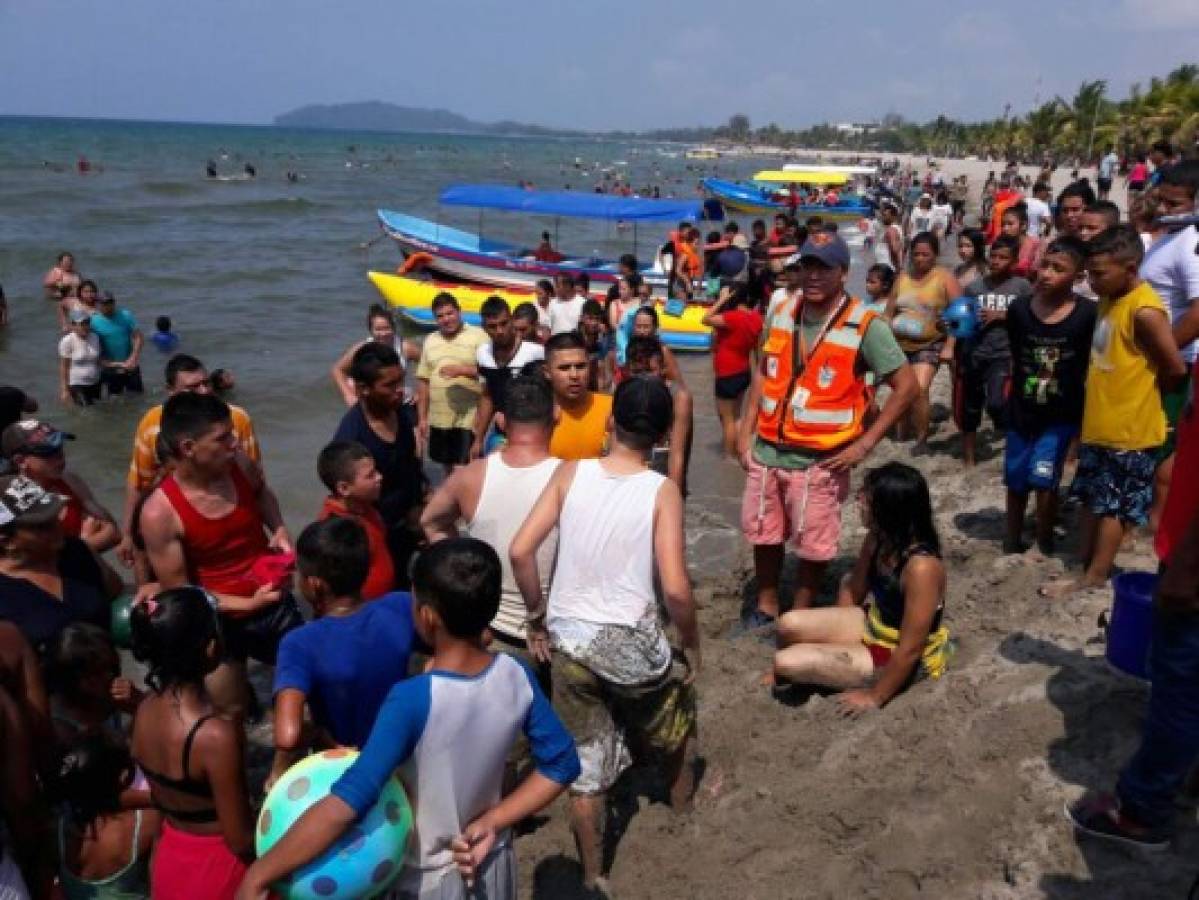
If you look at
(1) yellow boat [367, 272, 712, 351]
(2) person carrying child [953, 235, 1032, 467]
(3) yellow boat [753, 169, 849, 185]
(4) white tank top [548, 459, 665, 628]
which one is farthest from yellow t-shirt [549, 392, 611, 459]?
(3) yellow boat [753, 169, 849, 185]

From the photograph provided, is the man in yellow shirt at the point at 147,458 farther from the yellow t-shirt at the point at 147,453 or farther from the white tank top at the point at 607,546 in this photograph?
the white tank top at the point at 607,546

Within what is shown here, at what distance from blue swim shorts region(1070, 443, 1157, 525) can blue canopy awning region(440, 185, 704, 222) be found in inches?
566

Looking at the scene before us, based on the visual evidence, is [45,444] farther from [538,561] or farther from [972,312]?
[972,312]

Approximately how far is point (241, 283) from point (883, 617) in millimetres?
18804

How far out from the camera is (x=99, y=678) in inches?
124

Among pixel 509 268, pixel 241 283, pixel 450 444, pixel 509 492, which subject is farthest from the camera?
pixel 241 283

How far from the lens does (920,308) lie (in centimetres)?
738

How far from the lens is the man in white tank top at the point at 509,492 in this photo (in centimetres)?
346

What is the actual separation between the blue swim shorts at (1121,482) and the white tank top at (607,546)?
8.03 ft

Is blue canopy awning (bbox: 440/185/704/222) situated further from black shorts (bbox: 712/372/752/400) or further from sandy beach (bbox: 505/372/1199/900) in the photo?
sandy beach (bbox: 505/372/1199/900)

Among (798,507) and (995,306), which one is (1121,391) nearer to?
(798,507)

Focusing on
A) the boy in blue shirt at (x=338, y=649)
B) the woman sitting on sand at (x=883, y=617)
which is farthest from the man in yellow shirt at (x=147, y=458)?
the woman sitting on sand at (x=883, y=617)

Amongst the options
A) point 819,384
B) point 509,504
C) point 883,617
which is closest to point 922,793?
point 883,617

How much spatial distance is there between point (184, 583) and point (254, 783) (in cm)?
137
